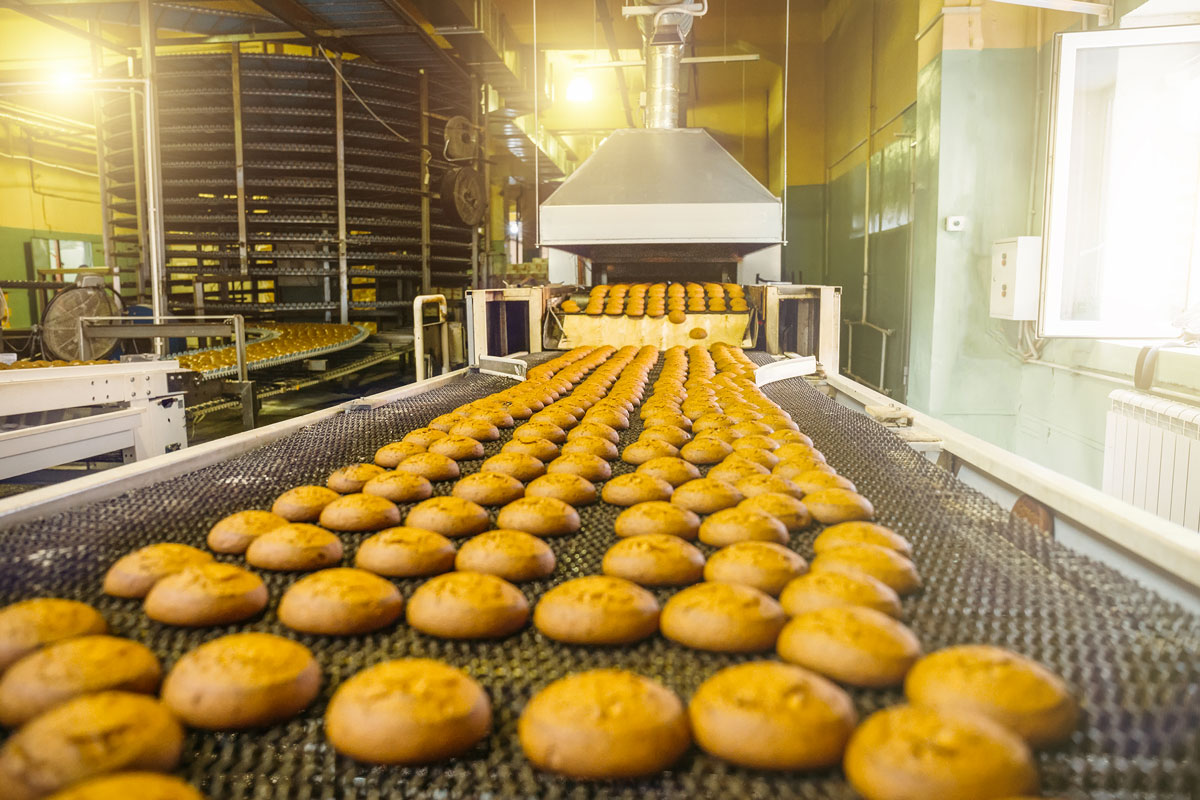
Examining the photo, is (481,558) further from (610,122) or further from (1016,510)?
(610,122)

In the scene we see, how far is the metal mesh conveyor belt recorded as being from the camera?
0.73m

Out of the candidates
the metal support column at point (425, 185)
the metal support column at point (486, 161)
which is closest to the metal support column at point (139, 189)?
the metal support column at point (425, 185)

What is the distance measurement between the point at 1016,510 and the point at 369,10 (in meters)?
7.48

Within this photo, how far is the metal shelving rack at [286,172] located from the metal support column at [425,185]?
0.5 inches

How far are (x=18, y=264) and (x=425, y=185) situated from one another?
973 centimetres

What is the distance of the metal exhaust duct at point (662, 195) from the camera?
14.8 feet

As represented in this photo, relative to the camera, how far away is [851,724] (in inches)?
29.9

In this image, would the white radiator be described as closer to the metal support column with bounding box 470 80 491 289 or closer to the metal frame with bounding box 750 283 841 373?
the metal frame with bounding box 750 283 841 373

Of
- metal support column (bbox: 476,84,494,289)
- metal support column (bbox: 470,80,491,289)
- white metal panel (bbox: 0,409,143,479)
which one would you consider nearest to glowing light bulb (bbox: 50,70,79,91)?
white metal panel (bbox: 0,409,143,479)

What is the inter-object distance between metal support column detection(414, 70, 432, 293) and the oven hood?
377 centimetres

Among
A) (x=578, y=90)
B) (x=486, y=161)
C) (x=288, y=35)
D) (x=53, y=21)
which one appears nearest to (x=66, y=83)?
(x=288, y=35)

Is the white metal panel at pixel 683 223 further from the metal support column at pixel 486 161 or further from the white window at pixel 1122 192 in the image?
the metal support column at pixel 486 161

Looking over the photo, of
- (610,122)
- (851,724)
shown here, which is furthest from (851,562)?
(610,122)

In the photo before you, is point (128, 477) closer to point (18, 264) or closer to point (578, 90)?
point (578, 90)
